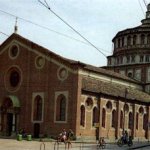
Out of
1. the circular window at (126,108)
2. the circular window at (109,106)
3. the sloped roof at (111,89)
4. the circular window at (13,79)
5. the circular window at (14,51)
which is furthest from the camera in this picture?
the circular window at (126,108)

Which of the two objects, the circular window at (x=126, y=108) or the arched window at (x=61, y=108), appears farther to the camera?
the circular window at (x=126, y=108)

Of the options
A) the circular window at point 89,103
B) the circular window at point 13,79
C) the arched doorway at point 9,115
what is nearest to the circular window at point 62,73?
the circular window at point 89,103

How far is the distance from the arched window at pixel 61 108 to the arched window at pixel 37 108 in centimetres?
313

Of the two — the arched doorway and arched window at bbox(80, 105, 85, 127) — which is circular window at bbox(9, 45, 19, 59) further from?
arched window at bbox(80, 105, 85, 127)

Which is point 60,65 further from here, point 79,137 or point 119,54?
point 119,54

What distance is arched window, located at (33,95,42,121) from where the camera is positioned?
5956 centimetres

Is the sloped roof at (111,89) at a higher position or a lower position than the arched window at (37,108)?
higher

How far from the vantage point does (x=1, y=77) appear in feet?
214

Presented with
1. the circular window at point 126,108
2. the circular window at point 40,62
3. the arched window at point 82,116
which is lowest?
the arched window at point 82,116

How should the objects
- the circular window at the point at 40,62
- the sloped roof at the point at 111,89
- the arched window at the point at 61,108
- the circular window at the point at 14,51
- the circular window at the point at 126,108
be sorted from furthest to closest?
1. the circular window at the point at 126,108
2. the circular window at the point at 14,51
3. the circular window at the point at 40,62
4. the sloped roof at the point at 111,89
5. the arched window at the point at 61,108

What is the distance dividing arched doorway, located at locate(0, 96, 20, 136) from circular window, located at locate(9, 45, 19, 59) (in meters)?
6.02

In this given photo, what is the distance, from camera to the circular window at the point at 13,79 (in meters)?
62.9

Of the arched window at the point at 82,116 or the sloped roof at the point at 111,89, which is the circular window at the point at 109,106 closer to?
the sloped roof at the point at 111,89

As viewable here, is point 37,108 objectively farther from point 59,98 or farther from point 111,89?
point 111,89
